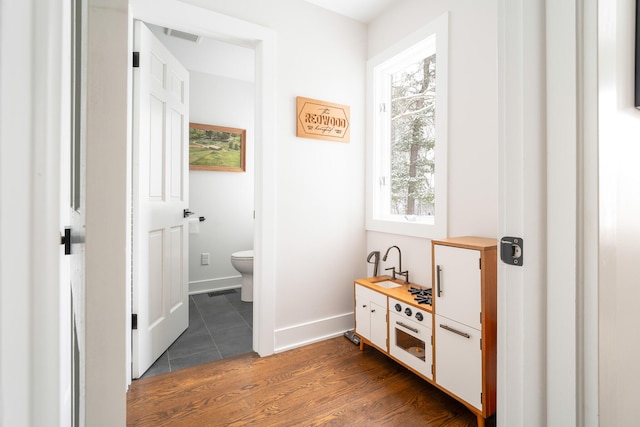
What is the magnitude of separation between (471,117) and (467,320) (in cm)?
121

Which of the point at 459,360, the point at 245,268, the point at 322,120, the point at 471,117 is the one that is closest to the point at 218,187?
the point at 245,268

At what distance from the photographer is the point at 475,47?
1.89 meters

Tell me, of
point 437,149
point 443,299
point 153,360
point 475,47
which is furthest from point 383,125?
point 153,360

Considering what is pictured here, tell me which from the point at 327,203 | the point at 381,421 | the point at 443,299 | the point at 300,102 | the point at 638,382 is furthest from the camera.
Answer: the point at 327,203

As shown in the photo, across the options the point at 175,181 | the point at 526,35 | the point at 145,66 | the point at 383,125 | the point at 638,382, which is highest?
the point at 145,66

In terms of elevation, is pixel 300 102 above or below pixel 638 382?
above

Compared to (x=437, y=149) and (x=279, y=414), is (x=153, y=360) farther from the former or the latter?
(x=437, y=149)

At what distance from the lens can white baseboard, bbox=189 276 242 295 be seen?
3.77 meters

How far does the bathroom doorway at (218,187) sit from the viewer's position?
10.5 feet

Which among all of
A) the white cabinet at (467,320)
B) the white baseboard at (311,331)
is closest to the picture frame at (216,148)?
the white baseboard at (311,331)

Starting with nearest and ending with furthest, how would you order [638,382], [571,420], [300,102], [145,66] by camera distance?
1. [571,420]
2. [638,382]
3. [145,66]
4. [300,102]

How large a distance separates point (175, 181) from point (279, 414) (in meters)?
1.82

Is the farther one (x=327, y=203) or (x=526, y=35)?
(x=327, y=203)

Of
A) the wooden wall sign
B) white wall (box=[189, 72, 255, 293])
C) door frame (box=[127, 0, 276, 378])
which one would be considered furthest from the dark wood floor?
white wall (box=[189, 72, 255, 293])
